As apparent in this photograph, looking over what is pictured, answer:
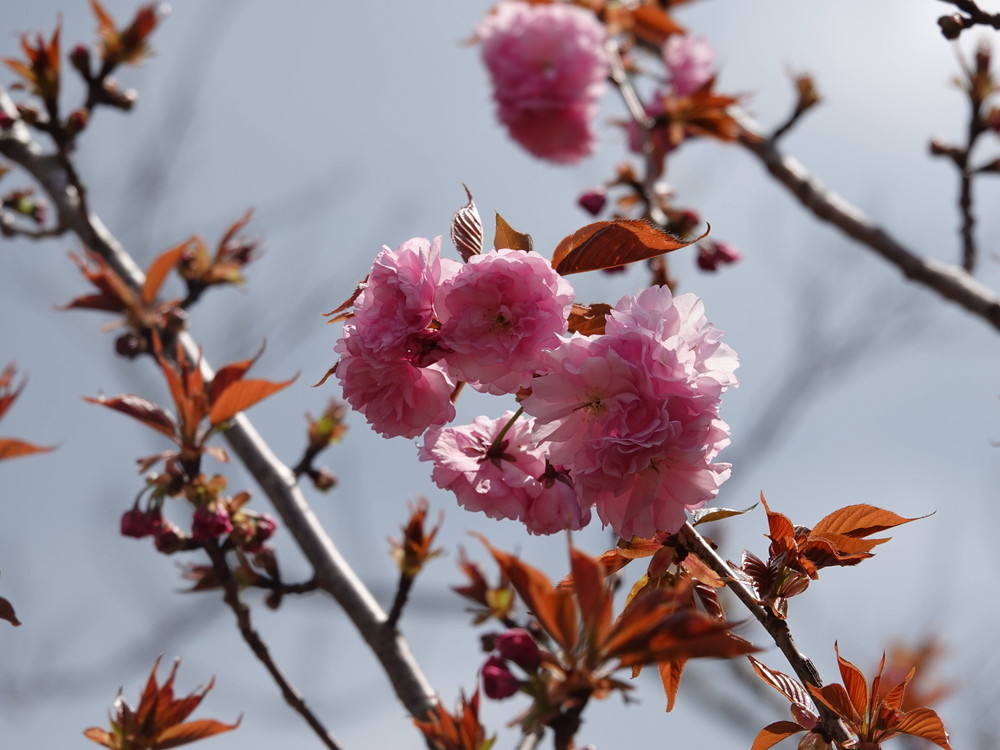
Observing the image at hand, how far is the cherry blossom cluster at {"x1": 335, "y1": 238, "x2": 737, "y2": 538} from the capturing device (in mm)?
785

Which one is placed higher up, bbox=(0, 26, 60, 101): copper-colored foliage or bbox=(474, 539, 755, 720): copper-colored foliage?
bbox=(0, 26, 60, 101): copper-colored foliage

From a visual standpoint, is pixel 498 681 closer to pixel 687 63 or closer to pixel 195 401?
pixel 195 401

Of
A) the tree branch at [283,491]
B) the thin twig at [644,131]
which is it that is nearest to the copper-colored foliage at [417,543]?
the tree branch at [283,491]

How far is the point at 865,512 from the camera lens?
91 centimetres

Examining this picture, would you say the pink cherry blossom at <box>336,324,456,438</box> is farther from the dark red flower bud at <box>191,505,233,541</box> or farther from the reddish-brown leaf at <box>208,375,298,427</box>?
the dark red flower bud at <box>191,505,233,541</box>

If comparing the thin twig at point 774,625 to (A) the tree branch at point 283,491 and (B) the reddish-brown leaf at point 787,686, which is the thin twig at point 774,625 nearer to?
(B) the reddish-brown leaf at point 787,686

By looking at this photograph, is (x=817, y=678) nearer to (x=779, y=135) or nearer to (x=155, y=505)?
(x=155, y=505)

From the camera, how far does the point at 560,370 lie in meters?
0.81

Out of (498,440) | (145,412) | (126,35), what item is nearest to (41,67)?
(126,35)

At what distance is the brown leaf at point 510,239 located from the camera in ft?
2.85

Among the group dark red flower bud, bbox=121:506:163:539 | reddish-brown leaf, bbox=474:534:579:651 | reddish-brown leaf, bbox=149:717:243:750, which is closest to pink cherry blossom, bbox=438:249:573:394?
reddish-brown leaf, bbox=474:534:579:651

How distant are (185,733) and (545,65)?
2.16m

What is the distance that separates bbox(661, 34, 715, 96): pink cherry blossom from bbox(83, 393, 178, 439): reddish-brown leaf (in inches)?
90.5

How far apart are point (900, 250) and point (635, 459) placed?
177cm
